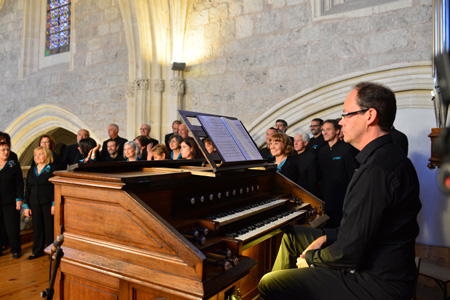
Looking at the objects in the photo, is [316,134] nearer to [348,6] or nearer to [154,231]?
[348,6]

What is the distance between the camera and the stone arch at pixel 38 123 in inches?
417

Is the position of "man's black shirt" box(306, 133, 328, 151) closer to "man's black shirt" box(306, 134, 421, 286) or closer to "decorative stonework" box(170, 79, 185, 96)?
"decorative stonework" box(170, 79, 185, 96)

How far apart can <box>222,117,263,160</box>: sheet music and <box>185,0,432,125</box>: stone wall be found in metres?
3.66

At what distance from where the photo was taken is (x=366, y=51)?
19.3ft

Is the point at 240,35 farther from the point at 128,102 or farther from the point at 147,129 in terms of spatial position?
the point at 128,102

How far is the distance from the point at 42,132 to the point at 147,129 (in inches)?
215

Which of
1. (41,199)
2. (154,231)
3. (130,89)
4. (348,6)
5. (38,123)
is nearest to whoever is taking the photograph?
(154,231)

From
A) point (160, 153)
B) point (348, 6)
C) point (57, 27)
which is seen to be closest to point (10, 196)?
point (160, 153)

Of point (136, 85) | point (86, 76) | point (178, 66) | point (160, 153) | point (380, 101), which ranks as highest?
point (86, 76)

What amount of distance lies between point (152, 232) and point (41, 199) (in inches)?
143

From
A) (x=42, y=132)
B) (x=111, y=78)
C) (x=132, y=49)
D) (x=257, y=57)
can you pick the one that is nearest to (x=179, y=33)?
(x=132, y=49)

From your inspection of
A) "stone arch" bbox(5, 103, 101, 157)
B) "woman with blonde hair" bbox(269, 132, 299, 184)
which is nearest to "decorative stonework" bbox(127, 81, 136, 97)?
"stone arch" bbox(5, 103, 101, 157)

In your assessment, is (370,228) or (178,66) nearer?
(370,228)

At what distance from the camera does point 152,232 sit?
1940 millimetres
